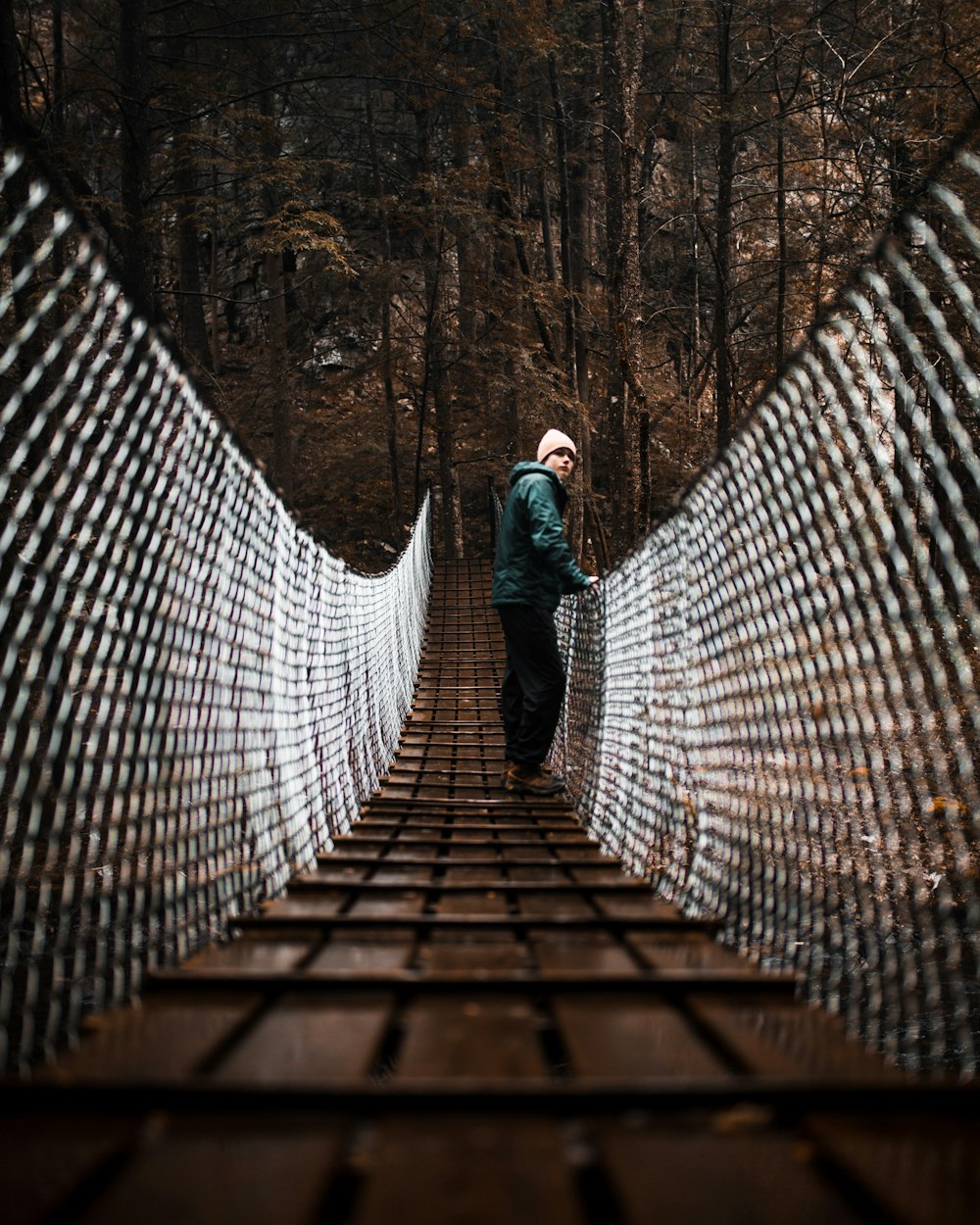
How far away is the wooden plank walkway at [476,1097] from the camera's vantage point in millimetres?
858

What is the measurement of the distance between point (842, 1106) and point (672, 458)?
14.0 metres

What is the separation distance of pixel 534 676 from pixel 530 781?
47cm

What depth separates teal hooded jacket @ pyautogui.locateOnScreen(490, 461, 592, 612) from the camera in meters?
4.04

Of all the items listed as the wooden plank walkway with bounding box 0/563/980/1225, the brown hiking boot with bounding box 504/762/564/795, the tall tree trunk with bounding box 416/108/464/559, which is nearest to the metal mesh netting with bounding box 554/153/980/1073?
the brown hiking boot with bounding box 504/762/564/795

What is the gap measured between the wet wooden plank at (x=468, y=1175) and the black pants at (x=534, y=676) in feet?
10.5

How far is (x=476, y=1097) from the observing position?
1015 millimetres

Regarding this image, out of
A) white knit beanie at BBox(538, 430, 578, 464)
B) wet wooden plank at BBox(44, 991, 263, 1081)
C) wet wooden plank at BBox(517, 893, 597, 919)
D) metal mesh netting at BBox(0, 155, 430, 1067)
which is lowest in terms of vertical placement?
wet wooden plank at BBox(517, 893, 597, 919)

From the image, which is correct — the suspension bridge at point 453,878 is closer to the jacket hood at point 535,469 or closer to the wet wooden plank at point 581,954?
the wet wooden plank at point 581,954

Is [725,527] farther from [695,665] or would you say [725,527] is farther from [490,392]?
[490,392]

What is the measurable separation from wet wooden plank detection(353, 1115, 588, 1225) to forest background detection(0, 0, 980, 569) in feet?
5.65

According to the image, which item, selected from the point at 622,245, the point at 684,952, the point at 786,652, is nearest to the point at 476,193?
the point at 622,245

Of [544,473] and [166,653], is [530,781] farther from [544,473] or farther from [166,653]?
[166,653]

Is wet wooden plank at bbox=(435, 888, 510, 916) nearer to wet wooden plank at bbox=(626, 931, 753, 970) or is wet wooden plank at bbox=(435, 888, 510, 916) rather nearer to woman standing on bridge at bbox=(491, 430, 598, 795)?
wet wooden plank at bbox=(626, 931, 753, 970)

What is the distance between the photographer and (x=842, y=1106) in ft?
3.43
